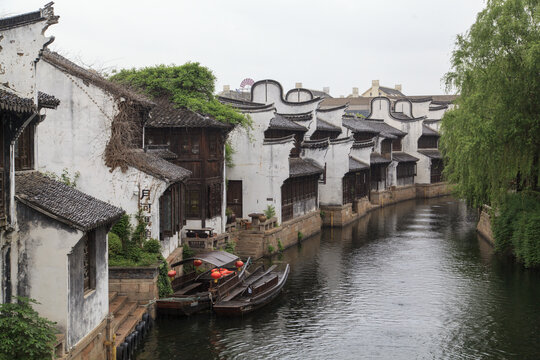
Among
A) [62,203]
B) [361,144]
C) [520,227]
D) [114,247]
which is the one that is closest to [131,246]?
[114,247]

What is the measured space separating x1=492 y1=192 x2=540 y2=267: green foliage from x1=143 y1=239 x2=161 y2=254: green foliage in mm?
19824

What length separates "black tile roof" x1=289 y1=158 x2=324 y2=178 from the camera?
148ft

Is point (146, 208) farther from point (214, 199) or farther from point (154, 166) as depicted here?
point (214, 199)

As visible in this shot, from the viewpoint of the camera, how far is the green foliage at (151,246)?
1014 inches

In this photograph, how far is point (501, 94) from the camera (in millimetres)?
32531

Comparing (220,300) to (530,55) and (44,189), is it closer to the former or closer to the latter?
(44,189)

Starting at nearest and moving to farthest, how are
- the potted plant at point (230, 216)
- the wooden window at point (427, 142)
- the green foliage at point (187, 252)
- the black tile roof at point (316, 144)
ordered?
the green foliage at point (187, 252)
the potted plant at point (230, 216)
the black tile roof at point (316, 144)
the wooden window at point (427, 142)

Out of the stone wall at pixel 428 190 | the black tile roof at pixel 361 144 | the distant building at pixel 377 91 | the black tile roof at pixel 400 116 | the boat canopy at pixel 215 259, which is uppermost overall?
the distant building at pixel 377 91

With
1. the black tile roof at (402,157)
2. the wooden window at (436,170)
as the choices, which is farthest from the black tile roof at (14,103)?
the wooden window at (436,170)

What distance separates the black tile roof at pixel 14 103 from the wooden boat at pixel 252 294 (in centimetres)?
1263

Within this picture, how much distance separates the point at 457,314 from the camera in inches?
1057

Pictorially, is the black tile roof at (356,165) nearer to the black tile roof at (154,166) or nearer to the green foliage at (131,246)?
the black tile roof at (154,166)

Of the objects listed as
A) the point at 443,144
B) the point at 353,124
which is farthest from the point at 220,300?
the point at 353,124

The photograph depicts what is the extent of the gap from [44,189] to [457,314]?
17.6m
